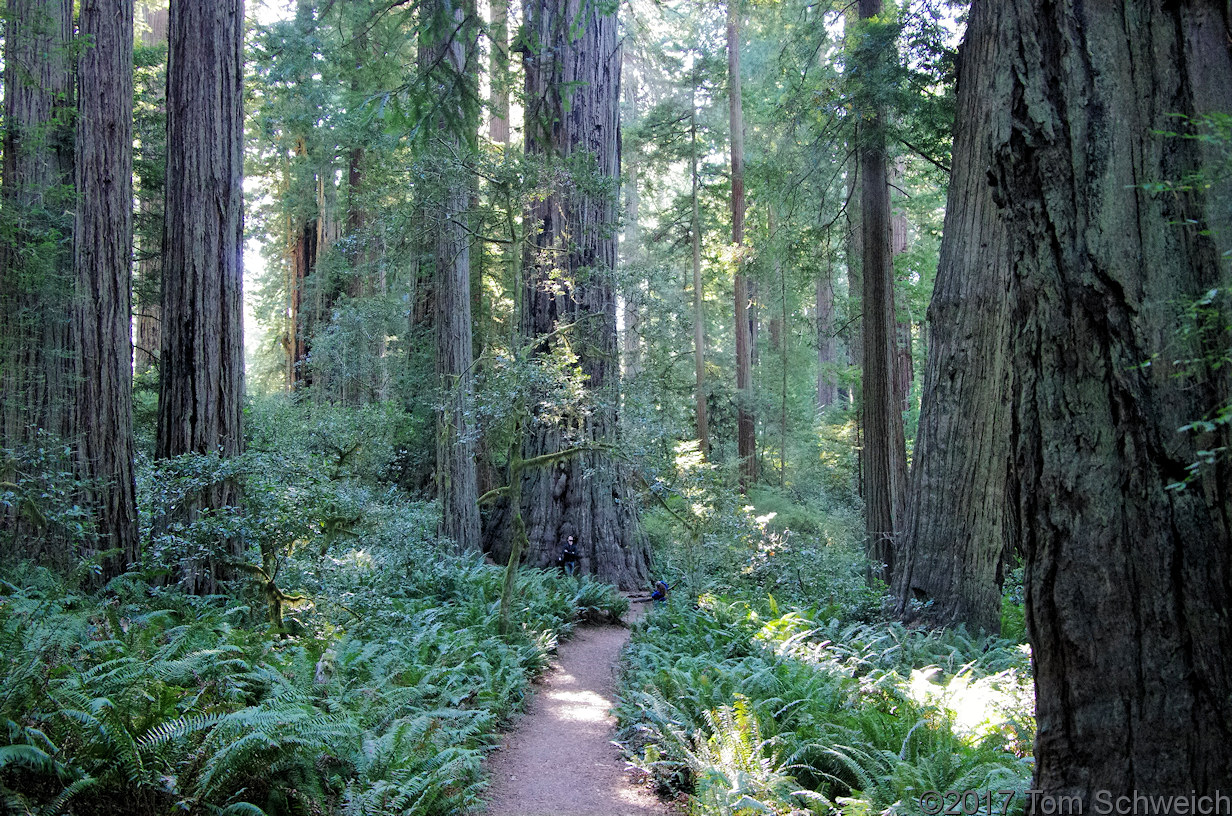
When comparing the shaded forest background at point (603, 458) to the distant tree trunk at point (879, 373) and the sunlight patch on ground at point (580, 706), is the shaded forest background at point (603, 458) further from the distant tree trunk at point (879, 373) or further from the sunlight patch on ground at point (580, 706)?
the sunlight patch on ground at point (580, 706)

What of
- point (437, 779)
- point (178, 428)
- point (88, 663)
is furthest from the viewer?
point (178, 428)

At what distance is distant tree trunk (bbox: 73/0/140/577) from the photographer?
7180 mm

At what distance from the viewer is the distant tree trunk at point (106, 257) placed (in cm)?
718

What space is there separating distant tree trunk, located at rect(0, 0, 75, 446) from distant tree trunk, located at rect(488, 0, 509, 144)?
446 cm

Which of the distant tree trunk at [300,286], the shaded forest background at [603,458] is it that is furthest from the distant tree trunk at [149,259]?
the distant tree trunk at [300,286]

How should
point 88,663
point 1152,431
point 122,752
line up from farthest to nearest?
point 88,663, point 122,752, point 1152,431

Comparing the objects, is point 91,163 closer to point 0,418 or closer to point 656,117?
point 0,418

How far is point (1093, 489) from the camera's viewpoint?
7.49 ft

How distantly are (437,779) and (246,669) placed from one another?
164 cm

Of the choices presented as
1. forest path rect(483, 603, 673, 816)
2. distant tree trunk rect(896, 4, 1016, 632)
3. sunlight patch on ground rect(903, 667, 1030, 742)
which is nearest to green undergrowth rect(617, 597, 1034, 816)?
sunlight patch on ground rect(903, 667, 1030, 742)

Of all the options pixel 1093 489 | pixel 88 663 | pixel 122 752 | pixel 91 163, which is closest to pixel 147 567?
pixel 88 663

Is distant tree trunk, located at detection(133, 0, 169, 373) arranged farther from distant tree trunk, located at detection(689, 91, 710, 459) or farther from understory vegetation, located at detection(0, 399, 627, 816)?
distant tree trunk, located at detection(689, 91, 710, 459)

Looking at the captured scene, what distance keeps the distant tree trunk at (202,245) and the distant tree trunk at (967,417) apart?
693 centimetres
